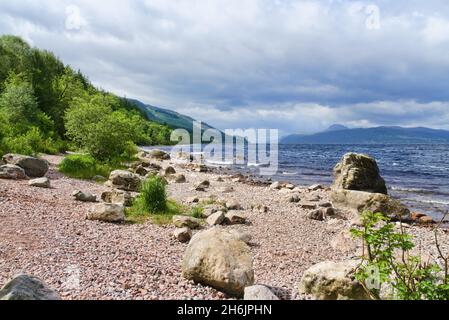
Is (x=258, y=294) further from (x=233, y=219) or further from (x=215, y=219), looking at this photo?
(x=233, y=219)

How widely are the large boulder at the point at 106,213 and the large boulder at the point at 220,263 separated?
5.24m

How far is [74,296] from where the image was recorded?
656cm

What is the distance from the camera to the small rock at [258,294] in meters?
6.34

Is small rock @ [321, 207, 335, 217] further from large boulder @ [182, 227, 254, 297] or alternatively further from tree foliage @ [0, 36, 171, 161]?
tree foliage @ [0, 36, 171, 161]

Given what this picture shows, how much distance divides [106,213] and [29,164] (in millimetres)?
9190

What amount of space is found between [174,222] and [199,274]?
216 inches

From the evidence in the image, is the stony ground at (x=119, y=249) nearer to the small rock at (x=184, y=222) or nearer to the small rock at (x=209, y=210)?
the small rock at (x=184, y=222)

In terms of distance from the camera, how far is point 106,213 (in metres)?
12.6

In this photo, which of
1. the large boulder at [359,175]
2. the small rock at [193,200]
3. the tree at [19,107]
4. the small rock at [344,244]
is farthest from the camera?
the tree at [19,107]

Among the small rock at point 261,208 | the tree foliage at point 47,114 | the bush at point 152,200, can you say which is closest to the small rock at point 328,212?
the small rock at point 261,208

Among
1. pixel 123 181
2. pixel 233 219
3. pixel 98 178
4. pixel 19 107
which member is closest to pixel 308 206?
pixel 233 219
